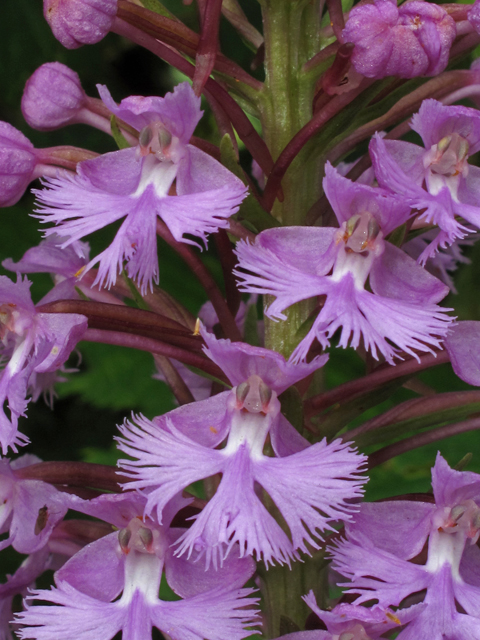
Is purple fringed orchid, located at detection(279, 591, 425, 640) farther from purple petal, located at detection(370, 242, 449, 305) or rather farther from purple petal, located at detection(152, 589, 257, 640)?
purple petal, located at detection(370, 242, 449, 305)

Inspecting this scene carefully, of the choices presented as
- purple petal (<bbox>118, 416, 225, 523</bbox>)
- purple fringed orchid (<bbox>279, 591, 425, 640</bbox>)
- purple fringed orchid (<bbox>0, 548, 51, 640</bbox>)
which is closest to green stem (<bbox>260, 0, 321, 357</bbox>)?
purple petal (<bbox>118, 416, 225, 523</bbox>)

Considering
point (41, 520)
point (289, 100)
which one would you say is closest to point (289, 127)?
point (289, 100)

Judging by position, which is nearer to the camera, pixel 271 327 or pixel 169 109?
pixel 169 109

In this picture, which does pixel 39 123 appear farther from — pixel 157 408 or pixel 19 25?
pixel 19 25

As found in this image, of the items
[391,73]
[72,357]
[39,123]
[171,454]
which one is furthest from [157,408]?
[391,73]

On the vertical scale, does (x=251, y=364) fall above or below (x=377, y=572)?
above

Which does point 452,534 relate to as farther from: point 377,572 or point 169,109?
Answer: point 169,109
